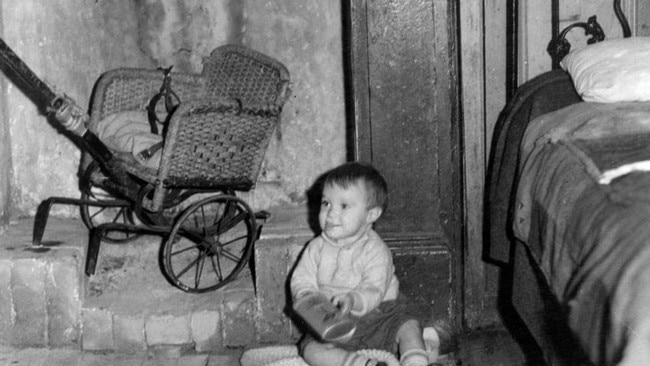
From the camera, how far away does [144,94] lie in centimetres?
399

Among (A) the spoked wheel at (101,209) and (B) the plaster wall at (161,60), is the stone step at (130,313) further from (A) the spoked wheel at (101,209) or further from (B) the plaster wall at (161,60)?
(B) the plaster wall at (161,60)

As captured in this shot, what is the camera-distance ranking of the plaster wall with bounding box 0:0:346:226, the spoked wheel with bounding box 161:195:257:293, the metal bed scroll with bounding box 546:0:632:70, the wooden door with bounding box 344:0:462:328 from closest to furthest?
the wooden door with bounding box 344:0:462:328, the metal bed scroll with bounding box 546:0:632:70, the spoked wheel with bounding box 161:195:257:293, the plaster wall with bounding box 0:0:346:226

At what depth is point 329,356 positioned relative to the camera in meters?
2.93

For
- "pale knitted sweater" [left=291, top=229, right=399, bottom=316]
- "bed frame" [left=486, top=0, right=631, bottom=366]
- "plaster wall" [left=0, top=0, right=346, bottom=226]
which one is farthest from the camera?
"plaster wall" [left=0, top=0, right=346, bottom=226]

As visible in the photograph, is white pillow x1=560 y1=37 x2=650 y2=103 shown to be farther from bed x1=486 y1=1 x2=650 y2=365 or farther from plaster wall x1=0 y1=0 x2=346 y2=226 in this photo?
plaster wall x1=0 y1=0 x2=346 y2=226

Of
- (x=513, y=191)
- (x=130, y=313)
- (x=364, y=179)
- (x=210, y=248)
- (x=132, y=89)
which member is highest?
(x=132, y=89)

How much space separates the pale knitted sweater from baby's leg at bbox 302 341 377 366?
6.1 inches

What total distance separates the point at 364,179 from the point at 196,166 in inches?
32.8

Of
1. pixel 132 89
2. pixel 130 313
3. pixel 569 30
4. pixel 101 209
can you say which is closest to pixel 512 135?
pixel 569 30

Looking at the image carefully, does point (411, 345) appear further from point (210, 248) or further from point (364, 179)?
point (210, 248)

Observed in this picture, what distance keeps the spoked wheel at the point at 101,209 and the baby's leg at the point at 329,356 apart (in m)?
1.25

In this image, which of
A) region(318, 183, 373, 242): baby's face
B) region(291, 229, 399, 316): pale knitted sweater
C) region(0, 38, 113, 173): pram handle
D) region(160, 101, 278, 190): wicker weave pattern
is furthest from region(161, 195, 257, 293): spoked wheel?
region(318, 183, 373, 242): baby's face

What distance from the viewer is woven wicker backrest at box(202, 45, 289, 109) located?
153 inches

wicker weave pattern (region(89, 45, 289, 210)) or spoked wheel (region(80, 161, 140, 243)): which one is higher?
wicker weave pattern (region(89, 45, 289, 210))
